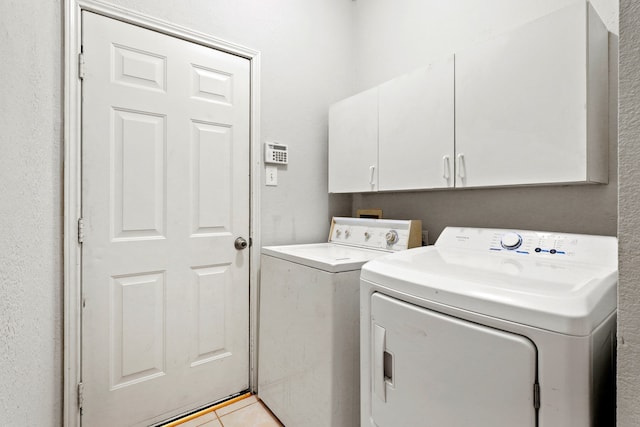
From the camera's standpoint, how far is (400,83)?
1705 millimetres

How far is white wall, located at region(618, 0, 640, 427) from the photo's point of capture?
1.75ft

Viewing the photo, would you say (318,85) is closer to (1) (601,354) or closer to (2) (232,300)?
(2) (232,300)

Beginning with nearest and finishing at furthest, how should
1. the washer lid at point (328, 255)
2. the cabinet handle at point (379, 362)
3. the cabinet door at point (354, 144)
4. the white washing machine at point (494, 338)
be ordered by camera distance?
1. the white washing machine at point (494, 338)
2. the cabinet handle at point (379, 362)
3. the washer lid at point (328, 255)
4. the cabinet door at point (354, 144)

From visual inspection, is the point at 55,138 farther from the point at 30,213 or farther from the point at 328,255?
the point at 328,255

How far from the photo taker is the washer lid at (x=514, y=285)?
0.70 metres

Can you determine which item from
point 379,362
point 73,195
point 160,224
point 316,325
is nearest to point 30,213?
point 73,195

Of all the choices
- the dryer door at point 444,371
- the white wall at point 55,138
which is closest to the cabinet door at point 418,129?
the white wall at point 55,138

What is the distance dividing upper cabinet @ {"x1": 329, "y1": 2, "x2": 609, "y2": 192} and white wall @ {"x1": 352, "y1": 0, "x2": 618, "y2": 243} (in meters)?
0.18

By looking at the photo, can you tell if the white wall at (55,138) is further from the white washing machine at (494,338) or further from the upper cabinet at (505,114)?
the white washing machine at (494,338)

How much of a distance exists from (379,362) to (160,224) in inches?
51.7

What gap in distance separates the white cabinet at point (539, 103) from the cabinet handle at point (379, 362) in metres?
0.80

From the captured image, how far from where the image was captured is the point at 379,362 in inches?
42.1

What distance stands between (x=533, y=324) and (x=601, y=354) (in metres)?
0.18

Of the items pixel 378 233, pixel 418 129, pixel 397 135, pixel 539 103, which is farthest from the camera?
pixel 378 233
